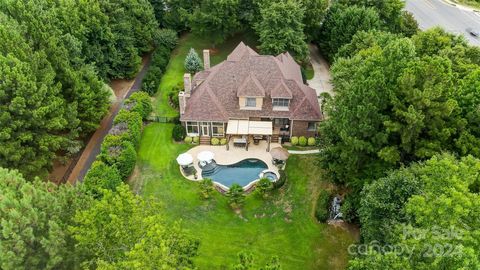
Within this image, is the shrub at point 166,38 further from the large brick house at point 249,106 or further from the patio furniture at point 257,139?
the patio furniture at point 257,139

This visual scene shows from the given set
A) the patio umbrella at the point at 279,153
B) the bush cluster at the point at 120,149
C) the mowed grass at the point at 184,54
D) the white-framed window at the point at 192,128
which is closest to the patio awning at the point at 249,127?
the patio umbrella at the point at 279,153

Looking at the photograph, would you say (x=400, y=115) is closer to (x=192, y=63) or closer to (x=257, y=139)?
(x=257, y=139)

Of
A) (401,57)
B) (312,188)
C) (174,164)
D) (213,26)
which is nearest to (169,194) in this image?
(174,164)

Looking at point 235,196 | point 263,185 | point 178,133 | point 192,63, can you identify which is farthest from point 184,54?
point 235,196

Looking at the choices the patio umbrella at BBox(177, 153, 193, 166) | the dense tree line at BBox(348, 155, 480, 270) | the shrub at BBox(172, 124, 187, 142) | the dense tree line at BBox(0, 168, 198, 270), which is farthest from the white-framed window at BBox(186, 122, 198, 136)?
the dense tree line at BBox(348, 155, 480, 270)

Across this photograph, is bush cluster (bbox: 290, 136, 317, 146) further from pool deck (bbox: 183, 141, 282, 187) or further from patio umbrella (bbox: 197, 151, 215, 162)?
patio umbrella (bbox: 197, 151, 215, 162)

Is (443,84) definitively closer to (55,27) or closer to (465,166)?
(465,166)
